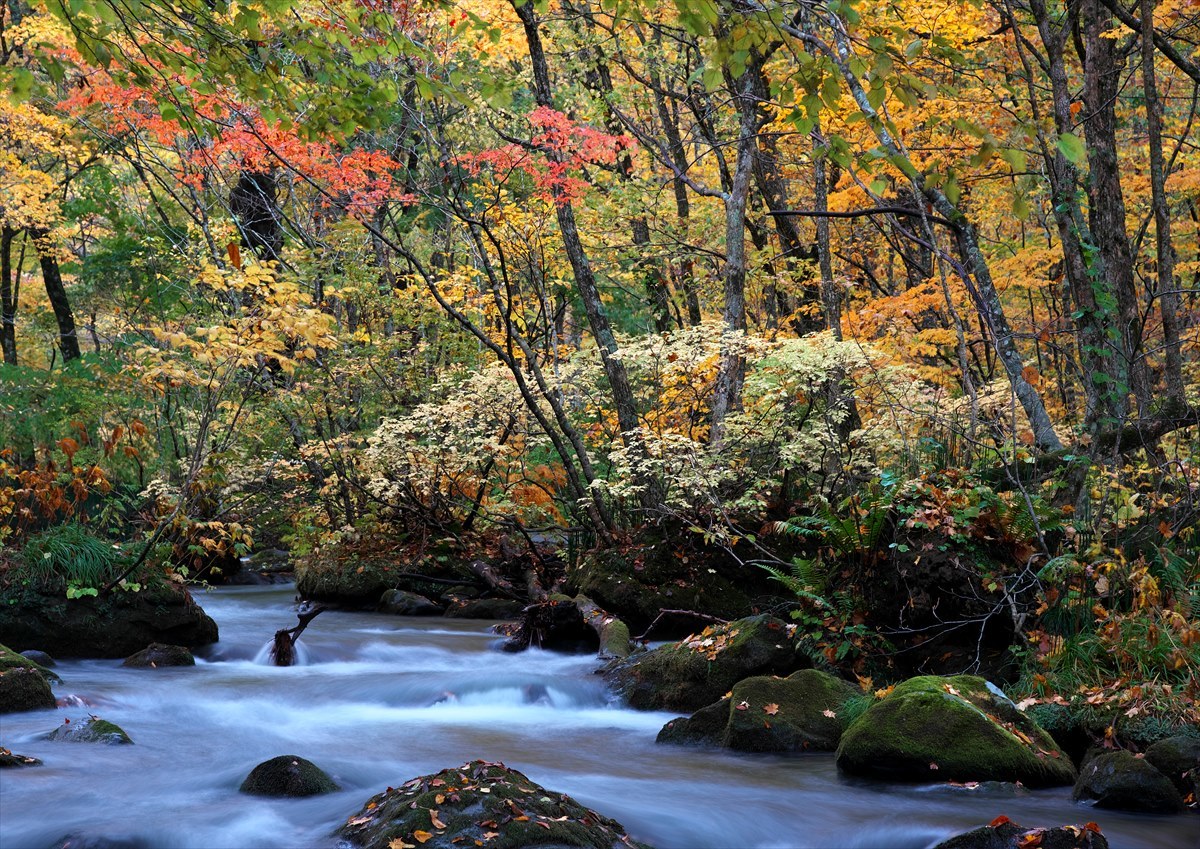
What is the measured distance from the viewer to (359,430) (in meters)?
15.6

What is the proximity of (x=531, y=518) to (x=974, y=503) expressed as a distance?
7512 mm

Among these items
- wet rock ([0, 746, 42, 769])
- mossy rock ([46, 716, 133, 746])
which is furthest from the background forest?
wet rock ([0, 746, 42, 769])

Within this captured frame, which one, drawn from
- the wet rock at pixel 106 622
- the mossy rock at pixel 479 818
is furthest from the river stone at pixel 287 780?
the wet rock at pixel 106 622

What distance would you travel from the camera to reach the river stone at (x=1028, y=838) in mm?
4254

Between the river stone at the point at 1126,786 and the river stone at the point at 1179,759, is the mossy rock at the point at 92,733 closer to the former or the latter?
the river stone at the point at 1126,786

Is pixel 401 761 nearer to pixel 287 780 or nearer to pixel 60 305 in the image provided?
pixel 287 780

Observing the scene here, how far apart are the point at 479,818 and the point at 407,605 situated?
8921 mm

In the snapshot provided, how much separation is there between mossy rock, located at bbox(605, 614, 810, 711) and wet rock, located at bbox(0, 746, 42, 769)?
4.32 m

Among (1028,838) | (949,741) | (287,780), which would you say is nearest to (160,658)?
(287,780)

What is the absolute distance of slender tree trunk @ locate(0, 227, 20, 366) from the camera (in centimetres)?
2122

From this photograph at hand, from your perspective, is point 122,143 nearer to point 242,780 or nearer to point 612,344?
point 612,344

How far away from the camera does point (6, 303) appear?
22.6m

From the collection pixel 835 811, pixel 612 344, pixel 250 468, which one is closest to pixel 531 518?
pixel 612 344

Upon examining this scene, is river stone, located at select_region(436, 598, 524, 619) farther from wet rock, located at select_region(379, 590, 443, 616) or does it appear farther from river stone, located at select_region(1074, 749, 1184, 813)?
river stone, located at select_region(1074, 749, 1184, 813)
